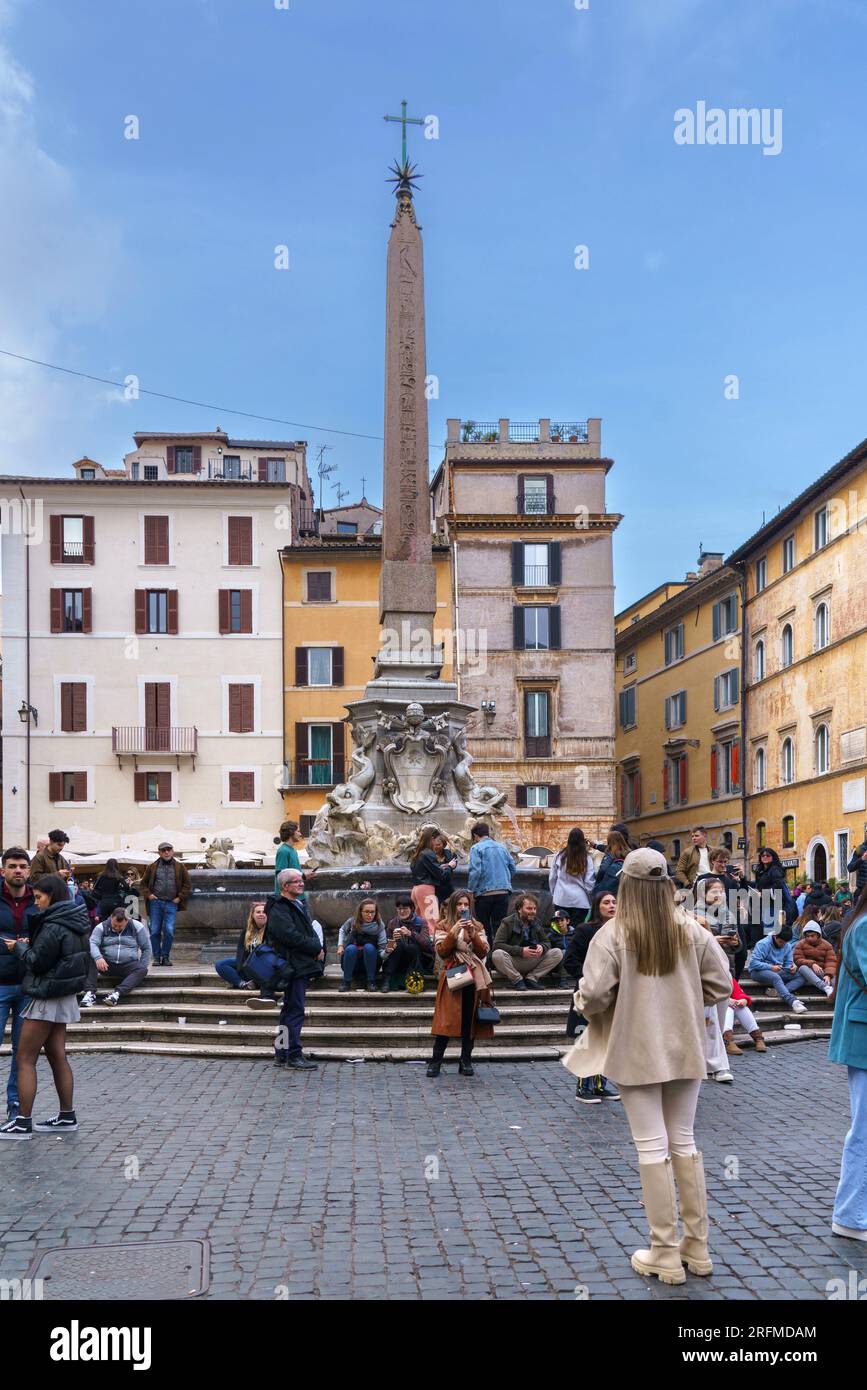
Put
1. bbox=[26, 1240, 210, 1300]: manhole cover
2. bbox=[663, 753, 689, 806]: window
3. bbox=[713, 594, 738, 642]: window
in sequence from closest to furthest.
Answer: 1. bbox=[26, 1240, 210, 1300]: manhole cover
2. bbox=[713, 594, 738, 642]: window
3. bbox=[663, 753, 689, 806]: window

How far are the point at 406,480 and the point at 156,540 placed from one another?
980 inches

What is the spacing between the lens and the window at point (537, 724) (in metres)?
42.2

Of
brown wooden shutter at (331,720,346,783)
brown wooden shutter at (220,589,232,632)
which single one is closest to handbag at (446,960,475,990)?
brown wooden shutter at (331,720,346,783)

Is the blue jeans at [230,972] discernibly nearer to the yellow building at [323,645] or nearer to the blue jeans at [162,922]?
the blue jeans at [162,922]

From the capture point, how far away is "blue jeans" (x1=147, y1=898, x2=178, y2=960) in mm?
14086

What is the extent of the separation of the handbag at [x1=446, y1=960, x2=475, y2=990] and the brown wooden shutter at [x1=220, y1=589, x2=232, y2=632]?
32.4 m

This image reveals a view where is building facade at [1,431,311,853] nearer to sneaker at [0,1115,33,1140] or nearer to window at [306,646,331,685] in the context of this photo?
window at [306,646,331,685]

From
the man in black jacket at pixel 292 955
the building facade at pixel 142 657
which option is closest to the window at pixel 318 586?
the building facade at pixel 142 657

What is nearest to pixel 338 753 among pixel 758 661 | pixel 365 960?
pixel 758 661

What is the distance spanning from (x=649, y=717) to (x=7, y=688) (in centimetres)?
2398

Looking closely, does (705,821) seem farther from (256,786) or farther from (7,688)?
(7,688)

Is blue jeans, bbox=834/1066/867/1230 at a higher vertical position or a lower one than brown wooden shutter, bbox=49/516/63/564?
lower
